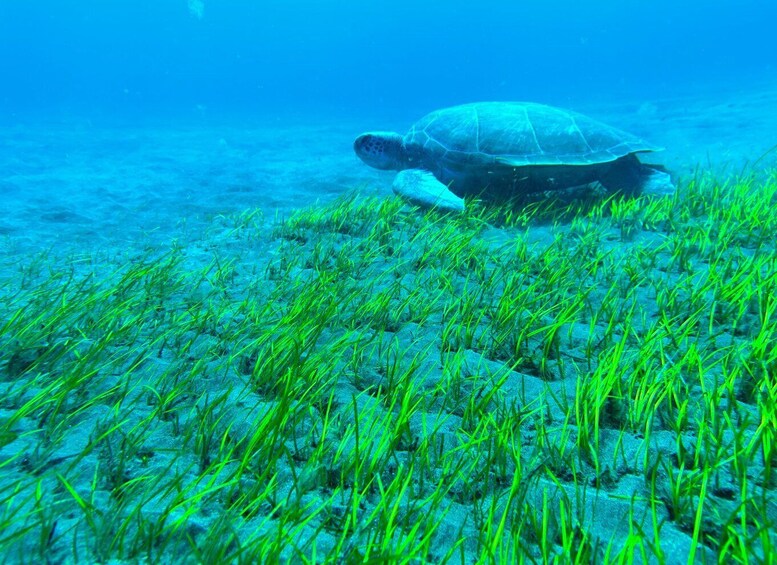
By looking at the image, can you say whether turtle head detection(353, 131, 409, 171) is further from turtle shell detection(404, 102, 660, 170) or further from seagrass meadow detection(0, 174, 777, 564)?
seagrass meadow detection(0, 174, 777, 564)

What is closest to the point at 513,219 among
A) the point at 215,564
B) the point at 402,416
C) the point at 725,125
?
the point at 402,416

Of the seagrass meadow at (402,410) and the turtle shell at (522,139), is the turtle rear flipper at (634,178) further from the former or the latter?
the seagrass meadow at (402,410)

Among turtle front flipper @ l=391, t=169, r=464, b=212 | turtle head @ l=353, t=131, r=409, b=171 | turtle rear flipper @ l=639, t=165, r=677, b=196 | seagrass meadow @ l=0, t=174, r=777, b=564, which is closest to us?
seagrass meadow @ l=0, t=174, r=777, b=564

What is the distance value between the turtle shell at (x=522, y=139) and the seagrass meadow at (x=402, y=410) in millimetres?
2049

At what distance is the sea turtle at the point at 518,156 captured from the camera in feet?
18.6

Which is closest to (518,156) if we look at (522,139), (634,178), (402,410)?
(522,139)

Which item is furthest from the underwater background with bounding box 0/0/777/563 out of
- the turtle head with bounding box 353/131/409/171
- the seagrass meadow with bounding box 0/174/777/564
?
the turtle head with bounding box 353/131/409/171

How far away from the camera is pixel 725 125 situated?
39.3 ft

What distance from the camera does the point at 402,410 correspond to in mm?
1873

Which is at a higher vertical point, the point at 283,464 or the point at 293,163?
the point at 293,163

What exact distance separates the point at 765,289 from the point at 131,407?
13.1 feet

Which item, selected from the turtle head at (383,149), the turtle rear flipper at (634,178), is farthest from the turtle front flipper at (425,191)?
the turtle rear flipper at (634,178)

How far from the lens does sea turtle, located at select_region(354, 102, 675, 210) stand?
5.68 metres

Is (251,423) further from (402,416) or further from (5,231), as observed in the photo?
(5,231)
